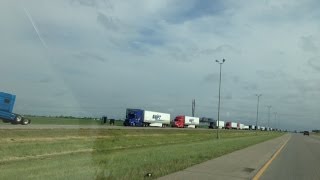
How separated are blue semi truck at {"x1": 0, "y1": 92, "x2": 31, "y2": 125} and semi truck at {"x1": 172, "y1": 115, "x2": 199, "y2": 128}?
62115 mm

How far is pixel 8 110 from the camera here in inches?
2122

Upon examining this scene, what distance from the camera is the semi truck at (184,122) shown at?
114 metres

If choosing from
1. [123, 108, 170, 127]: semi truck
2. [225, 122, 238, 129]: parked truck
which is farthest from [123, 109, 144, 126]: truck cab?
[225, 122, 238, 129]: parked truck

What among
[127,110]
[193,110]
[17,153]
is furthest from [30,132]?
[193,110]

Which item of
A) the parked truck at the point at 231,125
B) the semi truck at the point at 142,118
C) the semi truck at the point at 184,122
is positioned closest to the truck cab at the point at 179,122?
the semi truck at the point at 184,122

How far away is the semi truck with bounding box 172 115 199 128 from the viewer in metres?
114

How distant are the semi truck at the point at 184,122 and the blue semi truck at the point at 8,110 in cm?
6211

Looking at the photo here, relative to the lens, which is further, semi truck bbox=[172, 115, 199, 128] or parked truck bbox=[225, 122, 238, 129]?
parked truck bbox=[225, 122, 238, 129]

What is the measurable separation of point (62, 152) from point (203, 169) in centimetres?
979

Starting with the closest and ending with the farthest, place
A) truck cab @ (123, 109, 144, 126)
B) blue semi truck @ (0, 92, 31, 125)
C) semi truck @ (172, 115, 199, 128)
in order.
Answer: blue semi truck @ (0, 92, 31, 125)
truck cab @ (123, 109, 144, 126)
semi truck @ (172, 115, 199, 128)

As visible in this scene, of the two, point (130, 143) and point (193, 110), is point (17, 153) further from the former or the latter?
point (193, 110)

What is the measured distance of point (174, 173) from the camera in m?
15.8

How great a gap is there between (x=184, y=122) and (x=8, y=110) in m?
69.0

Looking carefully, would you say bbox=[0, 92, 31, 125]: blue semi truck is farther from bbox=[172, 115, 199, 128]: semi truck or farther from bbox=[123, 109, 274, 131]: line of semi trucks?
bbox=[172, 115, 199, 128]: semi truck
